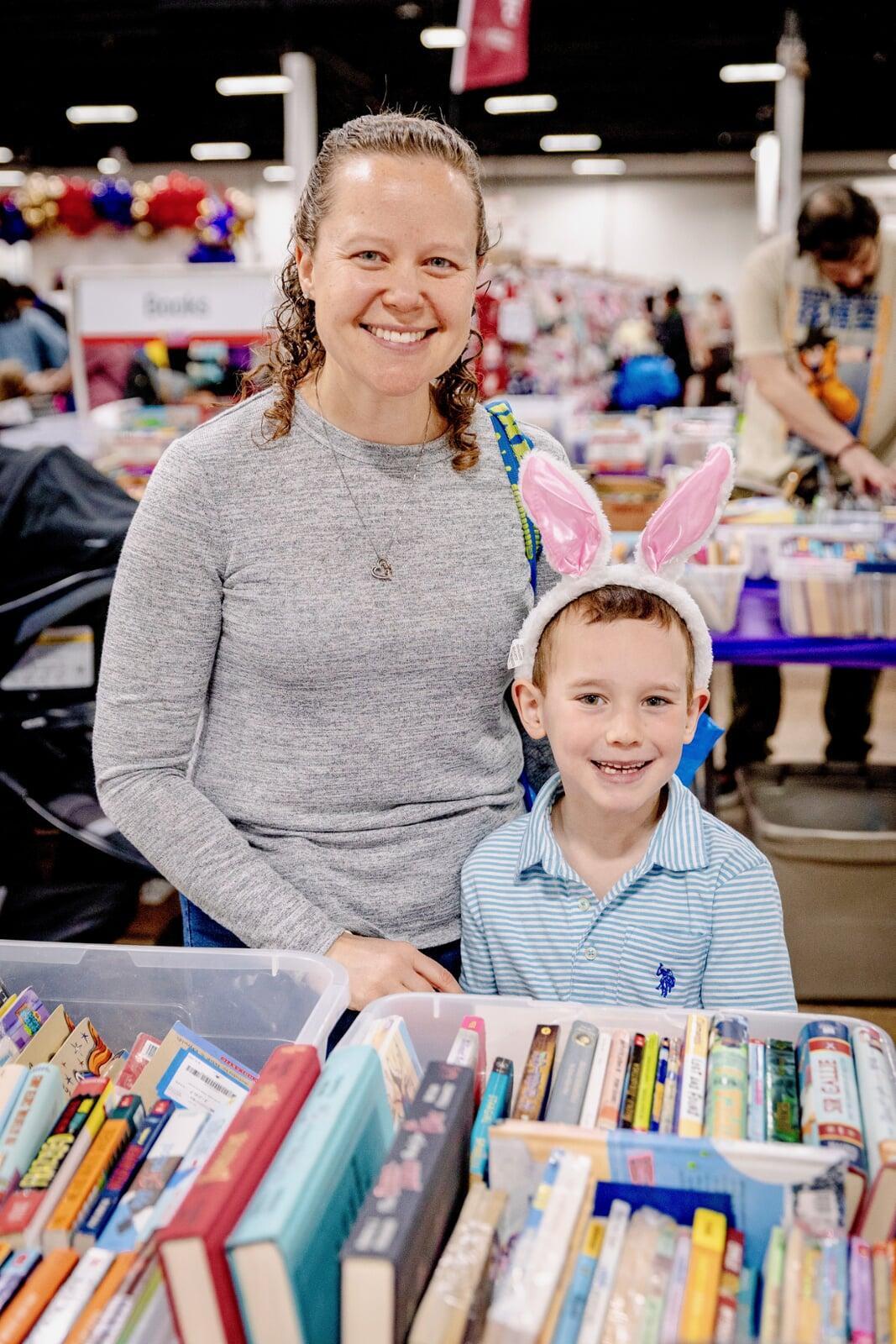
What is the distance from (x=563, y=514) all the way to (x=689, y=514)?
0.46ft

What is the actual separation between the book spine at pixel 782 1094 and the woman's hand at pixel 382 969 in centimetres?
41

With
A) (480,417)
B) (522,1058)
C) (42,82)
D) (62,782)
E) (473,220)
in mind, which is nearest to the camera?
(522,1058)

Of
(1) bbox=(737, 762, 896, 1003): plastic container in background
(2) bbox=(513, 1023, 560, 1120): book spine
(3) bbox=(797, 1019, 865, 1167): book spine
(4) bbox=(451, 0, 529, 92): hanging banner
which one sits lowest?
(1) bbox=(737, 762, 896, 1003): plastic container in background

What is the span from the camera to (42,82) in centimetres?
1459

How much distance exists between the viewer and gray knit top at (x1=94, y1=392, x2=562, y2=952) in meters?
1.35

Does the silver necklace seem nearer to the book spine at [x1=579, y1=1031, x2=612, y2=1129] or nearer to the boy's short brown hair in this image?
the boy's short brown hair

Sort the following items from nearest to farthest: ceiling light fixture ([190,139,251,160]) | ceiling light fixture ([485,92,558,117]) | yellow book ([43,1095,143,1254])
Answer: yellow book ([43,1095,143,1254]), ceiling light fixture ([485,92,558,117]), ceiling light fixture ([190,139,251,160])

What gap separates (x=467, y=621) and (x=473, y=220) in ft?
1.51

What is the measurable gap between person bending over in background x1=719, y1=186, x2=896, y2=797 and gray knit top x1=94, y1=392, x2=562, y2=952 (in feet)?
7.18

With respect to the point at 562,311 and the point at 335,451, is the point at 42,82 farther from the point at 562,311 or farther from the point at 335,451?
the point at 335,451

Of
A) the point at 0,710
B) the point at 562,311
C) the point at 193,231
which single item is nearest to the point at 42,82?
the point at 193,231

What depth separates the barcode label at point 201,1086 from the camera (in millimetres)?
1021

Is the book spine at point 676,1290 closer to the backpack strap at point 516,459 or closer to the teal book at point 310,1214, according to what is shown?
→ the teal book at point 310,1214

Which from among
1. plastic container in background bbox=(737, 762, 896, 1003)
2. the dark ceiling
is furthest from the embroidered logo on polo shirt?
the dark ceiling
